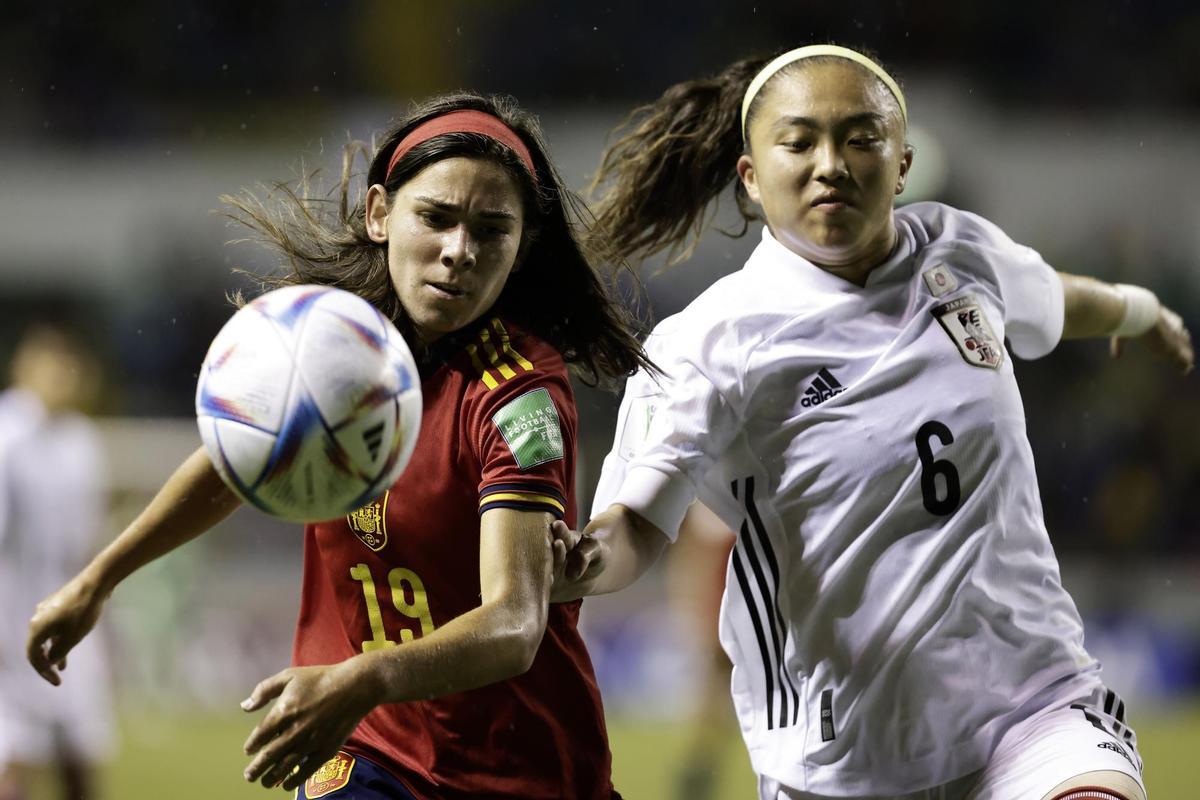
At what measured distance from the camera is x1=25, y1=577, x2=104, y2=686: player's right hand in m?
2.73

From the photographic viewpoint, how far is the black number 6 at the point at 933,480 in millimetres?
2779

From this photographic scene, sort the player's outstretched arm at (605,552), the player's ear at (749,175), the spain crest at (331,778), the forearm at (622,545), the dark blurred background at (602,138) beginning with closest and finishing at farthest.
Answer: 1. the player's outstretched arm at (605,552)
2. the spain crest at (331,778)
3. the forearm at (622,545)
4. the player's ear at (749,175)
5. the dark blurred background at (602,138)

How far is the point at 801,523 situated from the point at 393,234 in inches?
36.9

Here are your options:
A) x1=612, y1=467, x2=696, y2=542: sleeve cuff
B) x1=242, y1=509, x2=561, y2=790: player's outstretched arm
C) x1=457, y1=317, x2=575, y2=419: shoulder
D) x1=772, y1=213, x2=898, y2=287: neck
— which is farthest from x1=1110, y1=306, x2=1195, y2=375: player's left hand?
x1=242, y1=509, x2=561, y2=790: player's outstretched arm

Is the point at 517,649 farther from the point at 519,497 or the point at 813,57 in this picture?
the point at 813,57

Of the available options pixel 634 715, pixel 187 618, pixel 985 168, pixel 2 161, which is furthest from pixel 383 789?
pixel 2 161

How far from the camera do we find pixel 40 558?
6609mm

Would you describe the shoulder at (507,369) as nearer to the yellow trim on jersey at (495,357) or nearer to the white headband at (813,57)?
the yellow trim on jersey at (495,357)

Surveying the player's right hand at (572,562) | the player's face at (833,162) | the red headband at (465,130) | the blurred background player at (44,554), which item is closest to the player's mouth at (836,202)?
the player's face at (833,162)

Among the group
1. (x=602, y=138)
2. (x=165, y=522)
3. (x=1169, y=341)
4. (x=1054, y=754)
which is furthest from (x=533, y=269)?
(x=602, y=138)

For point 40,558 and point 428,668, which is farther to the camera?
point 40,558

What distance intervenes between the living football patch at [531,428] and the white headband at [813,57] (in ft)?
3.04

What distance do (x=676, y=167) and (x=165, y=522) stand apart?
4.53ft

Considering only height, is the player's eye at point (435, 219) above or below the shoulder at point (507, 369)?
above
